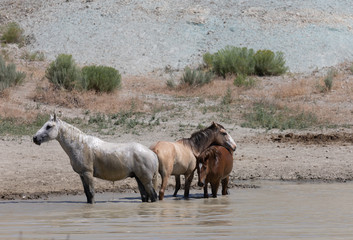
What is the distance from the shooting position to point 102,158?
10617mm

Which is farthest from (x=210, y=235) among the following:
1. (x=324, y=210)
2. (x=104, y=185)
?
(x=104, y=185)

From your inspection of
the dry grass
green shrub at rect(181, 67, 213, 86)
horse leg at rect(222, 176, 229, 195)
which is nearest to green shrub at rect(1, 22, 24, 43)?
the dry grass

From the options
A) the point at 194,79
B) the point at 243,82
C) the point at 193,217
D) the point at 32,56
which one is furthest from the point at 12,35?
the point at 193,217

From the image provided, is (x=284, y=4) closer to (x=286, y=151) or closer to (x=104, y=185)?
(x=286, y=151)

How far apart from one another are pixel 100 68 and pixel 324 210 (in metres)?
16.7

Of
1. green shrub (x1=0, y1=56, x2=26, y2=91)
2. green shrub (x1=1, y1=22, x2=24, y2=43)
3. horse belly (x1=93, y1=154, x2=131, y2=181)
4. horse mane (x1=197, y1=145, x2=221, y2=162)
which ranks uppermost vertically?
green shrub (x1=1, y1=22, x2=24, y2=43)

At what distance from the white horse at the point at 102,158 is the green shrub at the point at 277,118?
8.55 meters

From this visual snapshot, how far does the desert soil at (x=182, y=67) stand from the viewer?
565 inches

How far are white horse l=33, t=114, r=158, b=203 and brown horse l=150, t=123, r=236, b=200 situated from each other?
21cm

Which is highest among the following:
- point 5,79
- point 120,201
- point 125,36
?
point 125,36

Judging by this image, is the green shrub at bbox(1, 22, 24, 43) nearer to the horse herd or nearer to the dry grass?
→ the dry grass

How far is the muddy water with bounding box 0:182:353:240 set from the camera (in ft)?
25.5

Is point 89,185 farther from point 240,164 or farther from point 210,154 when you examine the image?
point 240,164

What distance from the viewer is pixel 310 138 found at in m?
17.4
